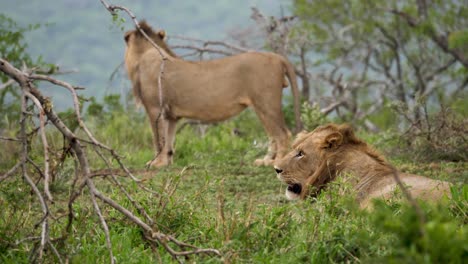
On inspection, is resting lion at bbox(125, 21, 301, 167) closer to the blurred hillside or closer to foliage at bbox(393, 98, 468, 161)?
foliage at bbox(393, 98, 468, 161)

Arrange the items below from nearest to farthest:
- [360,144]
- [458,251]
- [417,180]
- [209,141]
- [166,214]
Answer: [458,251] → [166,214] → [417,180] → [360,144] → [209,141]

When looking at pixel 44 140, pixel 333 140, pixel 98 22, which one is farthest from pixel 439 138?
pixel 98 22

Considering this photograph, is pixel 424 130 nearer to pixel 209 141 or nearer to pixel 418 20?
pixel 209 141

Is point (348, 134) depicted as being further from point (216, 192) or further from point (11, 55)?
point (11, 55)

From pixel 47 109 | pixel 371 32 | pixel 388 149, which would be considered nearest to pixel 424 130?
pixel 388 149

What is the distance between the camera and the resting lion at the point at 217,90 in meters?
8.97

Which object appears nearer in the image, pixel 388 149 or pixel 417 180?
pixel 417 180

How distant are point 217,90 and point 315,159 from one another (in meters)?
3.77

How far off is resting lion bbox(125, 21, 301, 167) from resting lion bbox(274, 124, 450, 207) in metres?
3.13

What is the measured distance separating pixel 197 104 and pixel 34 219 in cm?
410

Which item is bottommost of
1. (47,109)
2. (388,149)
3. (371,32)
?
(371,32)

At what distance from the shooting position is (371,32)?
18.2 meters

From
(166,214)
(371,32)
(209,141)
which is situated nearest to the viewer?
(166,214)

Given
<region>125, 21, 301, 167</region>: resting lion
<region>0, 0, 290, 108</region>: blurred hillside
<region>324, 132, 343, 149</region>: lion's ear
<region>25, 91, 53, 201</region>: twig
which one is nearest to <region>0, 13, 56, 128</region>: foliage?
<region>125, 21, 301, 167</region>: resting lion
